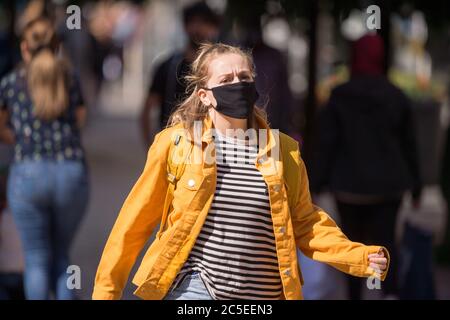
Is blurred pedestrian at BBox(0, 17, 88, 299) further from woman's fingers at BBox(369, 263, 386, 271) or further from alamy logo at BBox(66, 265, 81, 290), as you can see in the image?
woman's fingers at BBox(369, 263, 386, 271)

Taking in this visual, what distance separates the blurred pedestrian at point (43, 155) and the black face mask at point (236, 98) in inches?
65.7

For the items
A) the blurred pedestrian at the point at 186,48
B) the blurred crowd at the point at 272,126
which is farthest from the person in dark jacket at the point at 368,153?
the blurred pedestrian at the point at 186,48

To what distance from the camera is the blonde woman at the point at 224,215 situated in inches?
146

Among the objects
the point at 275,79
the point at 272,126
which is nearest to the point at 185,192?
the point at 272,126

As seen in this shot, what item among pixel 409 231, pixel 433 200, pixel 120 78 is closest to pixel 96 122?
pixel 120 78

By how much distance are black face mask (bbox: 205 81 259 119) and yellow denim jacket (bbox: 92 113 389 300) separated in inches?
3.8

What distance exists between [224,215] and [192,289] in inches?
11.3

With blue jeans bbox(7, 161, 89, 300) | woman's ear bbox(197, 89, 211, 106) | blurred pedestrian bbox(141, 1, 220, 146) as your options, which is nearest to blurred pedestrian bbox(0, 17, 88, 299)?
blue jeans bbox(7, 161, 89, 300)

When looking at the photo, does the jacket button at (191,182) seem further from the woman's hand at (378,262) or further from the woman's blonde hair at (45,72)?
the woman's blonde hair at (45,72)

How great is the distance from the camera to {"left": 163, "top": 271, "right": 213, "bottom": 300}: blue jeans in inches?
147

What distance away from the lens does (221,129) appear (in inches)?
151

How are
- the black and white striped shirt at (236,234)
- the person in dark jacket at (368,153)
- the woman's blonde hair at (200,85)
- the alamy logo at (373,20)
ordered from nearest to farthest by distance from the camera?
1. the black and white striped shirt at (236,234)
2. the woman's blonde hair at (200,85)
3. the alamy logo at (373,20)
4. the person in dark jacket at (368,153)

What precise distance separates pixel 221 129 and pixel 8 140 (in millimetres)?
A: 1900

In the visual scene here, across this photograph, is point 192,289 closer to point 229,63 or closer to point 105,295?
point 105,295
